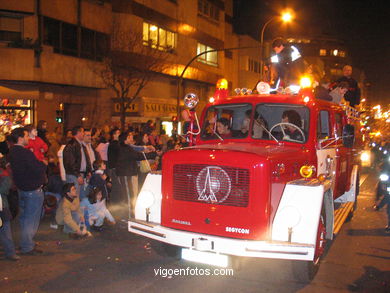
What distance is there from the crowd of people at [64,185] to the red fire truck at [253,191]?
70.7 inches

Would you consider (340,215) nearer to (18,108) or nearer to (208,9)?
(18,108)

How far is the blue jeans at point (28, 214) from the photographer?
6547 mm

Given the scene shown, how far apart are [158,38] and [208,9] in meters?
9.20

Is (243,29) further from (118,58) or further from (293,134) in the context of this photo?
(293,134)

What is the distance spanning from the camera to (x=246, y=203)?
5.23 meters

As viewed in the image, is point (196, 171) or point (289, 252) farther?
point (196, 171)

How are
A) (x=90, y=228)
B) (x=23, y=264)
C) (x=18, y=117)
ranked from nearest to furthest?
1. (x=23, y=264)
2. (x=90, y=228)
3. (x=18, y=117)

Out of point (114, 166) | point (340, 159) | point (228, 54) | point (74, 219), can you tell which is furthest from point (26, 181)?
point (228, 54)

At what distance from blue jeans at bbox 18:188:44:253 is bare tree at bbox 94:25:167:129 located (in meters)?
14.4

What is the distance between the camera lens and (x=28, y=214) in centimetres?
657

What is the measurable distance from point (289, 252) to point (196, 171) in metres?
1.52

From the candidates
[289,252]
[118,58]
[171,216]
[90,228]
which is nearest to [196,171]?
[171,216]

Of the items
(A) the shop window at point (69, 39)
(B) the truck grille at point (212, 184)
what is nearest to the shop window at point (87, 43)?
(A) the shop window at point (69, 39)

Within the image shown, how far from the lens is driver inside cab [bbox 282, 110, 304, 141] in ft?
21.3
